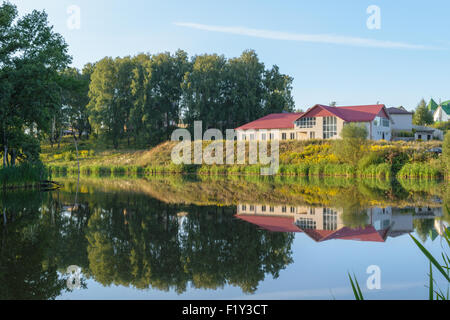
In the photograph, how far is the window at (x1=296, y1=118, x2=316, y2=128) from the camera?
50.4 metres

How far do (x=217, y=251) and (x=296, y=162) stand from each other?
115ft

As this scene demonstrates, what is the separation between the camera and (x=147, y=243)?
8.12 m

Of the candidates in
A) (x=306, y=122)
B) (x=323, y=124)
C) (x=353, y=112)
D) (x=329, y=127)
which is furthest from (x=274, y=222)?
(x=353, y=112)

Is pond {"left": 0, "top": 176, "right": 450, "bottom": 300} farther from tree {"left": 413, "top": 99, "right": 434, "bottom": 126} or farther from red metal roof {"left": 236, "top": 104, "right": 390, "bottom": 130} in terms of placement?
tree {"left": 413, "top": 99, "right": 434, "bottom": 126}

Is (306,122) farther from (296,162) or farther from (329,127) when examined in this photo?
(296,162)

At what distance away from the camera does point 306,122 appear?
167 ft

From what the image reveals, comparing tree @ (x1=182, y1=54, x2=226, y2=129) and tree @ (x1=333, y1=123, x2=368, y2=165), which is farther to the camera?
tree @ (x1=182, y1=54, x2=226, y2=129)

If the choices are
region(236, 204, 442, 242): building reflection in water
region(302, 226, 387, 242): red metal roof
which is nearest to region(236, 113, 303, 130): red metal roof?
region(236, 204, 442, 242): building reflection in water

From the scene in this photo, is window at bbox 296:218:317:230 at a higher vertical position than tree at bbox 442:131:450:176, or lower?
lower

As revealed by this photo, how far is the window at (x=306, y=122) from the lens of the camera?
1984 inches

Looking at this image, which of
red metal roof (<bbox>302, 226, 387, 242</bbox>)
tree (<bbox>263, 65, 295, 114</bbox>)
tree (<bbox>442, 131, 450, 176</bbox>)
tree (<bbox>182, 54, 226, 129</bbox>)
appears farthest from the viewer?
tree (<bbox>263, 65, 295, 114</bbox>)

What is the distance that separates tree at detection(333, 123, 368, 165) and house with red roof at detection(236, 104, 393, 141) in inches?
482

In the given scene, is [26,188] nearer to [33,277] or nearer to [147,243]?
[147,243]

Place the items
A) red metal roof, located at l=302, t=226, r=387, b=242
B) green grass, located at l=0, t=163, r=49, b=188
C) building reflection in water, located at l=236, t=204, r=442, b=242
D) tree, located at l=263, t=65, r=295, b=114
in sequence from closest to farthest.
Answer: red metal roof, located at l=302, t=226, r=387, b=242 → building reflection in water, located at l=236, t=204, r=442, b=242 → green grass, located at l=0, t=163, r=49, b=188 → tree, located at l=263, t=65, r=295, b=114
